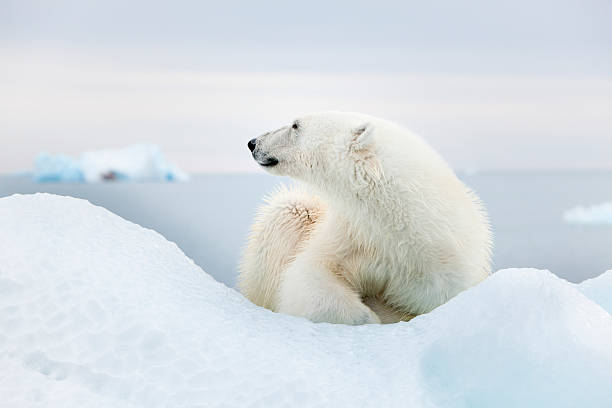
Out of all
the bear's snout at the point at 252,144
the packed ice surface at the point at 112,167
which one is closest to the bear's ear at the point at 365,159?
the bear's snout at the point at 252,144

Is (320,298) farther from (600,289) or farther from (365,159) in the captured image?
(600,289)

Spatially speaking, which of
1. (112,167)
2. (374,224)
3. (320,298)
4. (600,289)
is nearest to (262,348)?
(320,298)

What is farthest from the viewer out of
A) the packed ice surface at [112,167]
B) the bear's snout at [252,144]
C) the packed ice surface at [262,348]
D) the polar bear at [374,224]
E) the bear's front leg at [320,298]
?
the packed ice surface at [112,167]

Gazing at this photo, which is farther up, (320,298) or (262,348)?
(262,348)

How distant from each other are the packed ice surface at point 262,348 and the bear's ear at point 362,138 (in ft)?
2.98

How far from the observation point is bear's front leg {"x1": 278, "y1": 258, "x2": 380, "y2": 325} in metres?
3.01

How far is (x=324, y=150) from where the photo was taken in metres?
3.27

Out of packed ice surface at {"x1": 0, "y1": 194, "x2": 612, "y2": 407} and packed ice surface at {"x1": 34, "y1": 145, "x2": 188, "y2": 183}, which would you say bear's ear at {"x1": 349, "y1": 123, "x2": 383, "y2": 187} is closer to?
packed ice surface at {"x1": 0, "y1": 194, "x2": 612, "y2": 407}

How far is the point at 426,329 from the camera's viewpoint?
97.4 inches

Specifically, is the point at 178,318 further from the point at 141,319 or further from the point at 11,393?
the point at 11,393

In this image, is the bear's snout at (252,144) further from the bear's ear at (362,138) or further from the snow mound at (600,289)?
the snow mound at (600,289)

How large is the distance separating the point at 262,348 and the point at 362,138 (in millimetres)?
1228

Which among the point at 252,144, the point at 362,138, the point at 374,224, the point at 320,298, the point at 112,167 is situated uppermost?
the point at 362,138

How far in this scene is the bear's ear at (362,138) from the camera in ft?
10.3
